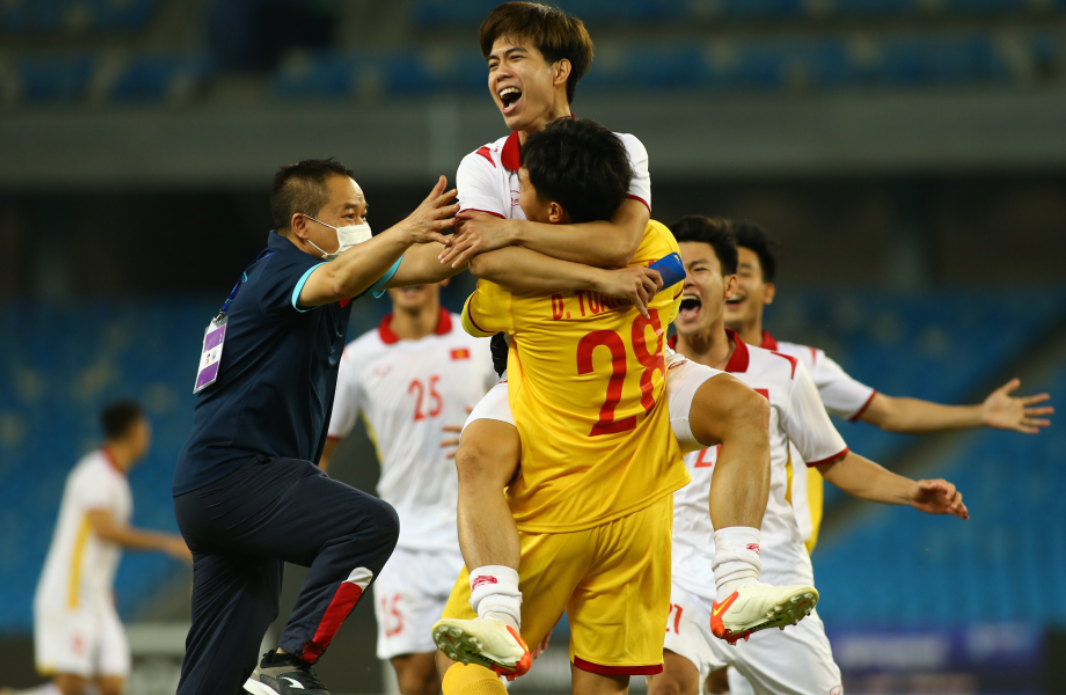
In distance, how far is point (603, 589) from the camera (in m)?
3.86

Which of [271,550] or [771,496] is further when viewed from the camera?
[771,496]

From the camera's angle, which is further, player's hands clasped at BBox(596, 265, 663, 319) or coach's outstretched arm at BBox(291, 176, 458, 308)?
coach's outstretched arm at BBox(291, 176, 458, 308)

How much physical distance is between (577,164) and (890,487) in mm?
2055

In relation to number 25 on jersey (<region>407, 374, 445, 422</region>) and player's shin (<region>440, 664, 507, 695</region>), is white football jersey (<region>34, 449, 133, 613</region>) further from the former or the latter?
player's shin (<region>440, 664, 507, 695</region>)

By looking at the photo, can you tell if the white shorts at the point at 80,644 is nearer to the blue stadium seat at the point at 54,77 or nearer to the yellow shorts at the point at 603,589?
the yellow shorts at the point at 603,589

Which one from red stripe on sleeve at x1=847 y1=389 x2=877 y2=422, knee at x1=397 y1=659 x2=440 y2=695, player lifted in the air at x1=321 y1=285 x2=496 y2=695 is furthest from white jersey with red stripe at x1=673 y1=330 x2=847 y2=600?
knee at x1=397 y1=659 x2=440 y2=695

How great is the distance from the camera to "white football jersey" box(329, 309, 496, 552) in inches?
259

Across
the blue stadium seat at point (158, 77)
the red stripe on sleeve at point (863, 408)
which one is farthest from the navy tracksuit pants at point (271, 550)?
the blue stadium seat at point (158, 77)

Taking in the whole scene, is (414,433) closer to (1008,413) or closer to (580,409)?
(580,409)

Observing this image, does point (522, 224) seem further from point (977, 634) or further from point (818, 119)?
point (818, 119)

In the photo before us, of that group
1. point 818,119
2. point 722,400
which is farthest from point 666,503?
point 818,119

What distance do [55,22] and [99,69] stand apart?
6.86 feet

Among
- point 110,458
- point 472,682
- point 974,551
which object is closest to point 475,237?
point 472,682

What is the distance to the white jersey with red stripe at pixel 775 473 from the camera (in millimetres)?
5102
